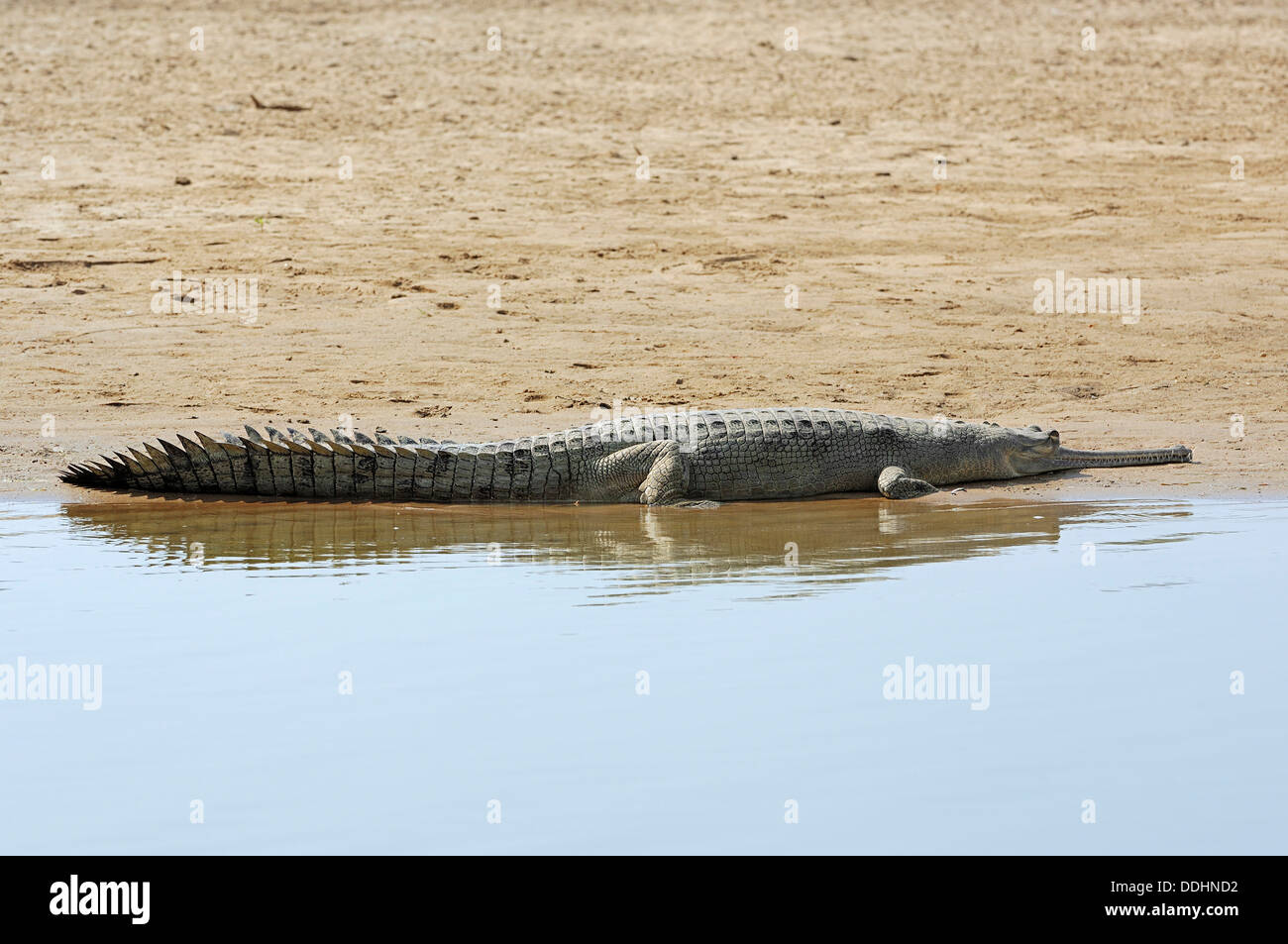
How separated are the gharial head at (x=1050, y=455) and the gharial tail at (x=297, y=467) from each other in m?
3.13

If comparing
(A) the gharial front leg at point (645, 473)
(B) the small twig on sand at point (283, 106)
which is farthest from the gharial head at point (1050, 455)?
(B) the small twig on sand at point (283, 106)

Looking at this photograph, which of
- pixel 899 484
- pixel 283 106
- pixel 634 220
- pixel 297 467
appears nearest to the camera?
pixel 297 467

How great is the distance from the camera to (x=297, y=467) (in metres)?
8.14

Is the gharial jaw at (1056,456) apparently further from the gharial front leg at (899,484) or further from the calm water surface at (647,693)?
the calm water surface at (647,693)

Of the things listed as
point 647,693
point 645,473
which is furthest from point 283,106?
point 647,693

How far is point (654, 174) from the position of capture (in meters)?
13.9

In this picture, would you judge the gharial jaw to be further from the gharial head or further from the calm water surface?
the calm water surface

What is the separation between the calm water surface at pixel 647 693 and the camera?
3754mm

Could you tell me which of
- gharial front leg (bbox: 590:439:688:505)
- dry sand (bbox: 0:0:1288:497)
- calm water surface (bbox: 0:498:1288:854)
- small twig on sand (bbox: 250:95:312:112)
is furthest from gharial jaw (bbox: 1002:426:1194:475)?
small twig on sand (bbox: 250:95:312:112)

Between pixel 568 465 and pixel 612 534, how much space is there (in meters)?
0.89

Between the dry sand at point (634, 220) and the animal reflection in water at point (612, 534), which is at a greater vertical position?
the dry sand at point (634, 220)

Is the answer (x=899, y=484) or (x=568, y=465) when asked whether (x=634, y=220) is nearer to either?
(x=568, y=465)
